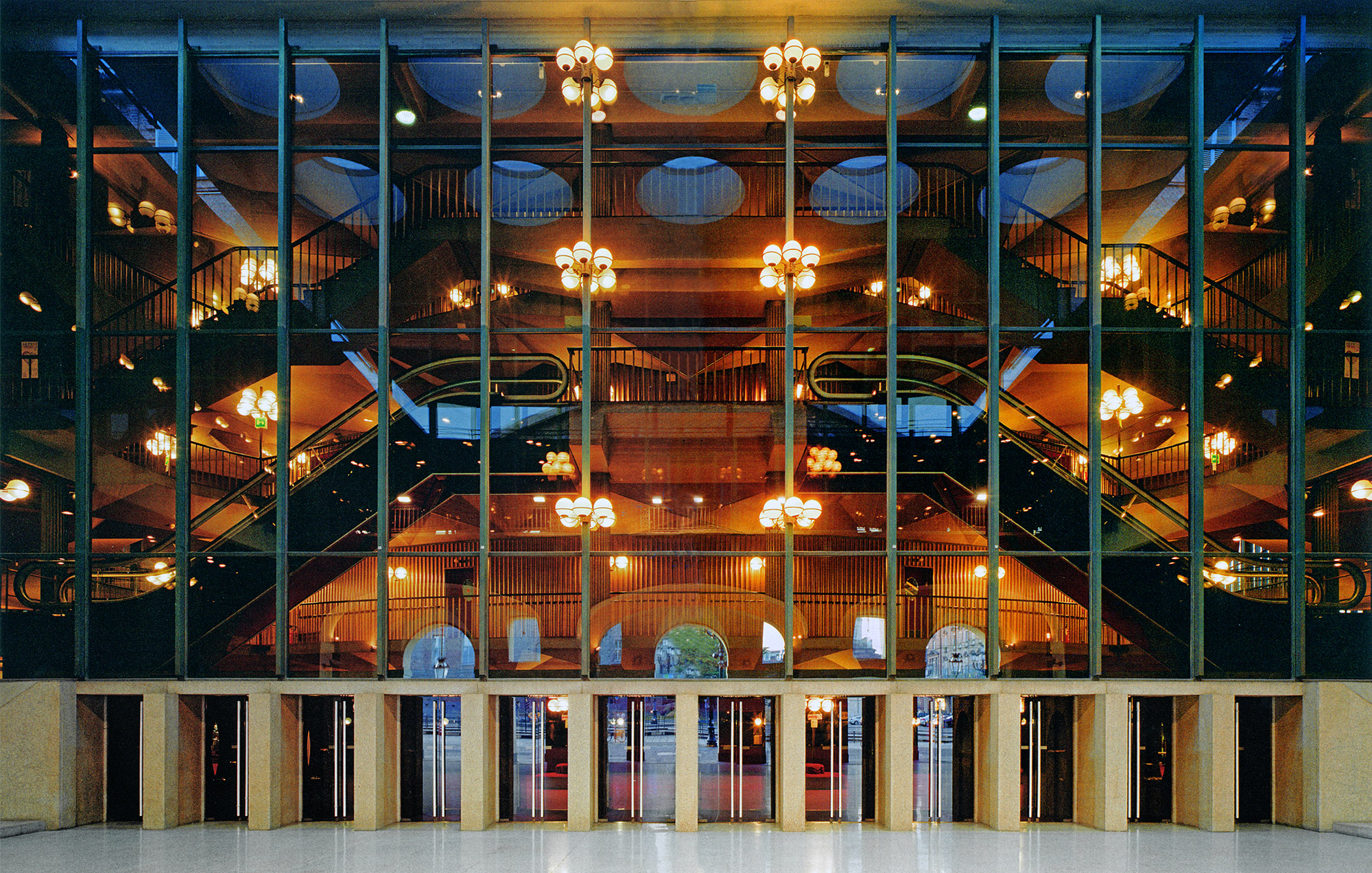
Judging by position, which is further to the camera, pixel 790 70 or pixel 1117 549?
pixel 1117 549

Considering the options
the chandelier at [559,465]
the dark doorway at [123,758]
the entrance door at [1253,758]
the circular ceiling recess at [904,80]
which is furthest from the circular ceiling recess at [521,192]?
the entrance door at [1253,758]

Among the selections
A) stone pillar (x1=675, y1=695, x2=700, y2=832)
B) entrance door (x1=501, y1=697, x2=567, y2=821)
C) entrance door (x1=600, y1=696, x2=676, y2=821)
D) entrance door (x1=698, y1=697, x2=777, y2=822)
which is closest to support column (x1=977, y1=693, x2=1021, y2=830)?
entrance door (x1=698, y1=697, x2=777, y2=822)

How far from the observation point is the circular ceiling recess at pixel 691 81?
13.0 m

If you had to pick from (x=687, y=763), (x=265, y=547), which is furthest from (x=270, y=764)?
(x=687, y=763)

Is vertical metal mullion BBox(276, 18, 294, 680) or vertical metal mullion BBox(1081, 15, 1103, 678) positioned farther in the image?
vertical metal mullion BBox(276, 18, 294, 680)

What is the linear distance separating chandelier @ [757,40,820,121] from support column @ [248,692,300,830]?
11730mm

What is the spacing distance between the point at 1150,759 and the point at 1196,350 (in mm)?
6444

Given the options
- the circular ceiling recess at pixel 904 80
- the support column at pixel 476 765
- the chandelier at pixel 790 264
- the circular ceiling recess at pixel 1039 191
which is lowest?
the support column at pixel 476 765

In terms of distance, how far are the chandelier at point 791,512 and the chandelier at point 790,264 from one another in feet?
10.3

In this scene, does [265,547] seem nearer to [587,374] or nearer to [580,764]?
[587,374]

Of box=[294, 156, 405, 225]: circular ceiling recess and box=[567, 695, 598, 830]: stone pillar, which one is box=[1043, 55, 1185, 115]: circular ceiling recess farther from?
box=[567, 695, 598, 830]: stone pillar

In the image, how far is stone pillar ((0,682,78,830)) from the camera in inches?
463

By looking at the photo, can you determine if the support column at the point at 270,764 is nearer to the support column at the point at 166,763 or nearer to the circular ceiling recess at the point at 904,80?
the support column at the point at 166,763

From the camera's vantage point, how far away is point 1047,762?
12.8 m
